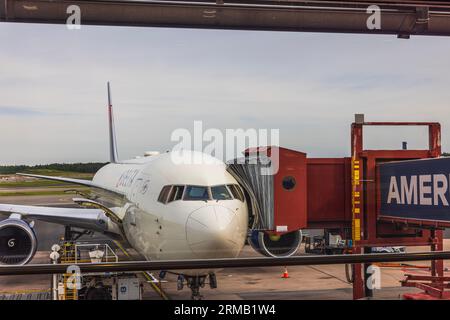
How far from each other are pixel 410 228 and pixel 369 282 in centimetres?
397

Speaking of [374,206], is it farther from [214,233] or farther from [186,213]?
[186,213]

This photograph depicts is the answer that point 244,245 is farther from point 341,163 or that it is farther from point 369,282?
point 369,282

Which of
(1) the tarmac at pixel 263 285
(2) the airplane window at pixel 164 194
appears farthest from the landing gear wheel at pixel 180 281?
(2) the airplane window at pixel 164 194

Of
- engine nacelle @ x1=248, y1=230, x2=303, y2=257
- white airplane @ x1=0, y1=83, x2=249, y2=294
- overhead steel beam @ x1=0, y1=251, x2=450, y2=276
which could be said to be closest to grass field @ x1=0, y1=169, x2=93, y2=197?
white airplane @ x1=0, y1=83, x2=249, y2=294

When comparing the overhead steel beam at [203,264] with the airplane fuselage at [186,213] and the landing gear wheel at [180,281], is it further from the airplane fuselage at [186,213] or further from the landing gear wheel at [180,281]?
the airplane fuselage at [186,213]

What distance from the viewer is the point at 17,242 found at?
877 cm

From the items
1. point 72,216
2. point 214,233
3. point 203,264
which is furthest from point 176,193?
point 203,264

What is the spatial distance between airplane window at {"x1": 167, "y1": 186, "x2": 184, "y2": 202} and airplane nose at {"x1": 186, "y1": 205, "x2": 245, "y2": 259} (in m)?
0.46

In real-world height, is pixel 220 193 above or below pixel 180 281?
above

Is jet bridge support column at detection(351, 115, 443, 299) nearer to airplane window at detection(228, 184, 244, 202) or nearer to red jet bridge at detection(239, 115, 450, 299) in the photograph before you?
red jet bridge at detection(239, 115, 450, 299)

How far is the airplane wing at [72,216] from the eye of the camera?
33.4ft

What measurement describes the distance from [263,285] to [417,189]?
3.69 metres
